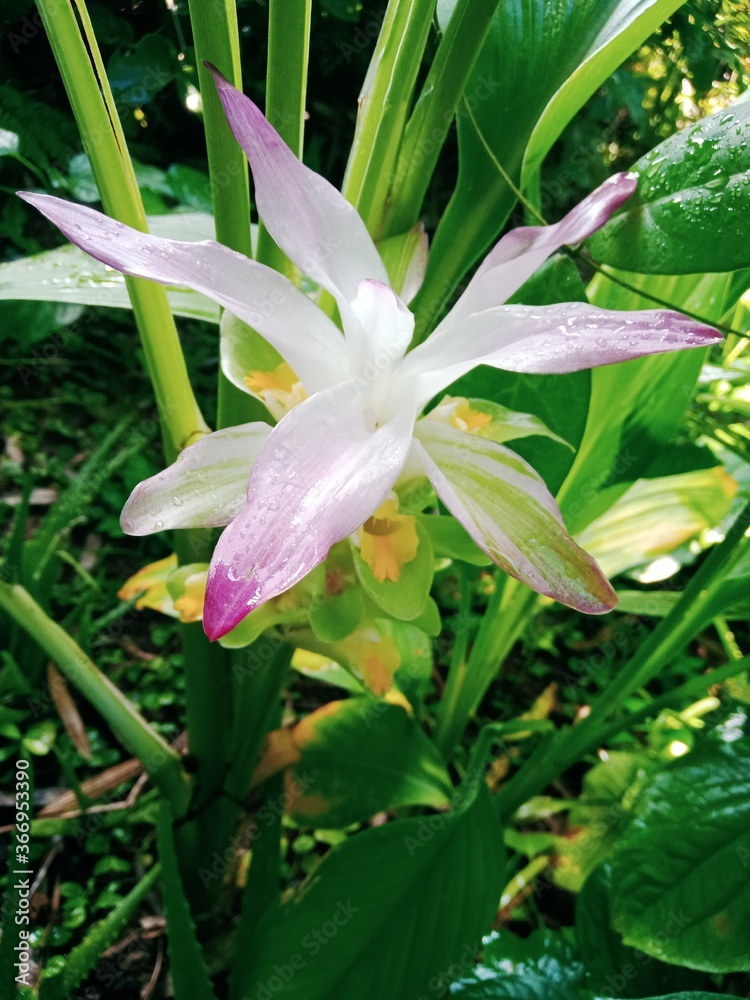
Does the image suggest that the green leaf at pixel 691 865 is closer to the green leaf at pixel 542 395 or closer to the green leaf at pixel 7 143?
the green leaf at pixel 542 395

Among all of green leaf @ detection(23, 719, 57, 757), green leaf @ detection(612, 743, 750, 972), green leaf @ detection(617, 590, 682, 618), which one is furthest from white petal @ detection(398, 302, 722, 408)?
green leaf @ detection(23, 719, 57, 757)

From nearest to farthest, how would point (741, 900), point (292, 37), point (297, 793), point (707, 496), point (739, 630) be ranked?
point (292, 37) → point (741, 900) → point (297, 793) → point (707, 496) → point (739, 630)

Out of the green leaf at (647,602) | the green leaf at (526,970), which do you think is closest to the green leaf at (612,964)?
the green leaf at (526,970)

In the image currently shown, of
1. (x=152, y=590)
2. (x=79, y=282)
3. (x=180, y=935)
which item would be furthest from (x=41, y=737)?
(x=79, y=282)

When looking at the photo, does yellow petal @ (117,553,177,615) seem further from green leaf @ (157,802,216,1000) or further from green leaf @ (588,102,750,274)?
green leaf @ (588,102,750,274)

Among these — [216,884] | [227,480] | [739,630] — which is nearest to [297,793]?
[216,884]

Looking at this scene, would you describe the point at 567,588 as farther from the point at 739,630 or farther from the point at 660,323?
the point at 739,630
